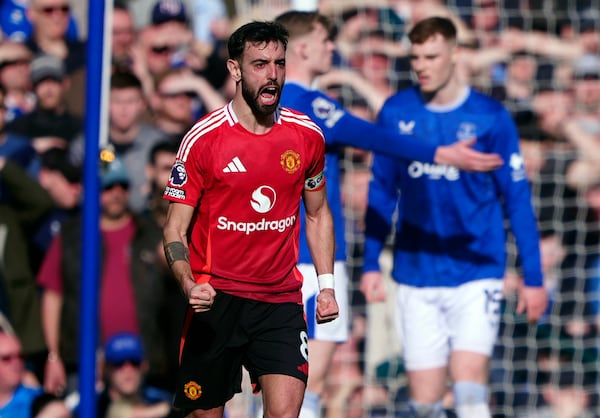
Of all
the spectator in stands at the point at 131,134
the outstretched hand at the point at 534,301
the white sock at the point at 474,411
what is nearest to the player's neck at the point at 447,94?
the outstretched hand at the point at 534,301

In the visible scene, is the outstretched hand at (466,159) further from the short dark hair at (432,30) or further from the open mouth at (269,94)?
the open mouth at (269,94)

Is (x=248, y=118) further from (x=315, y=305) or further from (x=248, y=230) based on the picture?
(x=315, y=305)

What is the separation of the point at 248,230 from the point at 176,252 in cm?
39

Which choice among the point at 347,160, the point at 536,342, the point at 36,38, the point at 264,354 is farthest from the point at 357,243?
the point at 264,354

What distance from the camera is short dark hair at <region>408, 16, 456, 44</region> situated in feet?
23.4

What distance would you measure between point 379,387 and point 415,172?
2175 millimetres

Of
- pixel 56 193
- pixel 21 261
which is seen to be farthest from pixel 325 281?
pixel 56 193

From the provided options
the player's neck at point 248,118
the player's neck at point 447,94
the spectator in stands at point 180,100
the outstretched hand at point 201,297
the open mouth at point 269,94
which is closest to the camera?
the outstretched hand at point 201,297

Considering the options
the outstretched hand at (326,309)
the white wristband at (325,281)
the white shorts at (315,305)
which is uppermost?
the white wristband at (325,281)

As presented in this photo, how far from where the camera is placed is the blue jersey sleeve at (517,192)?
7.18 metres

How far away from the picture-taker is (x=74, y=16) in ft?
29.9

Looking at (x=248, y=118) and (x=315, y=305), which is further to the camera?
(x=315, y=305)

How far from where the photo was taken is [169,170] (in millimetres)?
8062

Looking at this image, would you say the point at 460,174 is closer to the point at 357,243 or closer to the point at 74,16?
the point at 357,243
